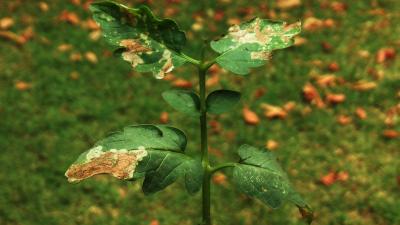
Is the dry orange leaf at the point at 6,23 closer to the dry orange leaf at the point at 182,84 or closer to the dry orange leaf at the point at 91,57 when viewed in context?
the dry orange leaf at the point at 91,57

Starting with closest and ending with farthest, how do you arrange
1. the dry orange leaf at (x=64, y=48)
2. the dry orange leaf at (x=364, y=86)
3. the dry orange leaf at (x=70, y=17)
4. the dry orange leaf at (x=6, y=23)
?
the dry orange leaf at (x=364, y=86) < the dry orange leaf at (x=64, y=48) < the dry orange leaf at (x=6, y=23) < the dry orange leaf at (x=70, y=17)

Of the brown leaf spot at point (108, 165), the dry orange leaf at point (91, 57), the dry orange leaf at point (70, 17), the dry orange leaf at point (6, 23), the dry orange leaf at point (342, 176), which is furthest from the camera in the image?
the dry orange leaf at point (70, 17)

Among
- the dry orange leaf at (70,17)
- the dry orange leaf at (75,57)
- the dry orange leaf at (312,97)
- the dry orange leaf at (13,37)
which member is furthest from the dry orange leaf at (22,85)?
the dry orange leaf at (312,97)

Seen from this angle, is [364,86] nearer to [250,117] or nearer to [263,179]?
[250,117]

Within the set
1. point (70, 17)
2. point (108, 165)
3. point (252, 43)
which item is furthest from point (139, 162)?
point (70, 17)

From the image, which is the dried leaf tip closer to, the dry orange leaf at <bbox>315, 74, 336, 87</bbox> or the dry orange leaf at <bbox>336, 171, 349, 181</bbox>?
the dry orange leaf at <bbox>336, 171, 349, 181</bbox>

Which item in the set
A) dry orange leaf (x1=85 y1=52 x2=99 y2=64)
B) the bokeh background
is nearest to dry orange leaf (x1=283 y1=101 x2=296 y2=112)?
the bokeh background

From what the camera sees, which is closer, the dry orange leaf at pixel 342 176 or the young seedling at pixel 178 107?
the young seedling at pixel 178 107
